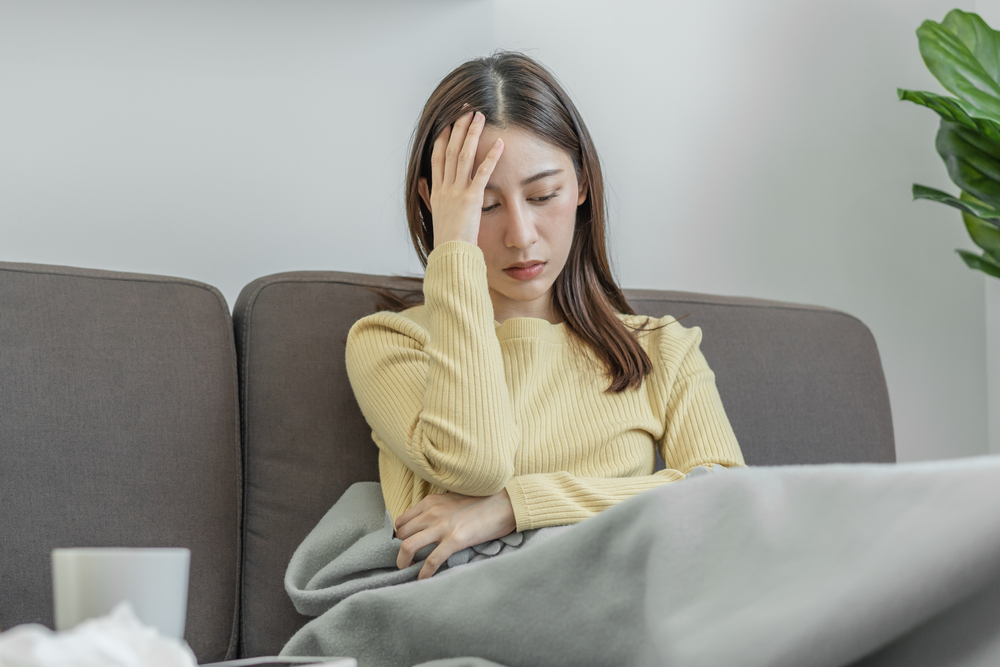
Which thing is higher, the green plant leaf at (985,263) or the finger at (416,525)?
the green plant leaf at (985,263)

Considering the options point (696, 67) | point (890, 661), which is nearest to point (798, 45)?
point (696, 67)

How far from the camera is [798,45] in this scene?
1870 mm

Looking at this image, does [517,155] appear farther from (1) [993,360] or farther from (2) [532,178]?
(1) [993,360]

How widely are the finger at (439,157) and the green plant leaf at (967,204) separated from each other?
1.05 metres

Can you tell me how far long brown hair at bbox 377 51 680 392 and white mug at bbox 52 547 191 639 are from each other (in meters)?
0.83

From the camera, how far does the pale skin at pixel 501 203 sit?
107 cm

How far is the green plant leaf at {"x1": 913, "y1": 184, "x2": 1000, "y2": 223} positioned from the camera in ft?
5.16

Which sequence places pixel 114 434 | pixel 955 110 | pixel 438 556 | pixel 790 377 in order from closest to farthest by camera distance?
1. pixel 438 556
2. pixel 114 434
3. pixel 790 377
4. pixel 955 110

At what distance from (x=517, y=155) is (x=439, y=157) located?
11cm

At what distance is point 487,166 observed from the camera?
1085 millimetres

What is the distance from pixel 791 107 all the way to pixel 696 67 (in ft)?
0.84

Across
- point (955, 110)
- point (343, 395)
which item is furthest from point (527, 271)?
point (955, 110)

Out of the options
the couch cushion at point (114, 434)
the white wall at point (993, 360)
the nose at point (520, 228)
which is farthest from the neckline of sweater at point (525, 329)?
the white wall at point (993, 360)

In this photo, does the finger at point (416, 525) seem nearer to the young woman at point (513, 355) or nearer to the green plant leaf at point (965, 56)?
the young woman at point (513, 355)
